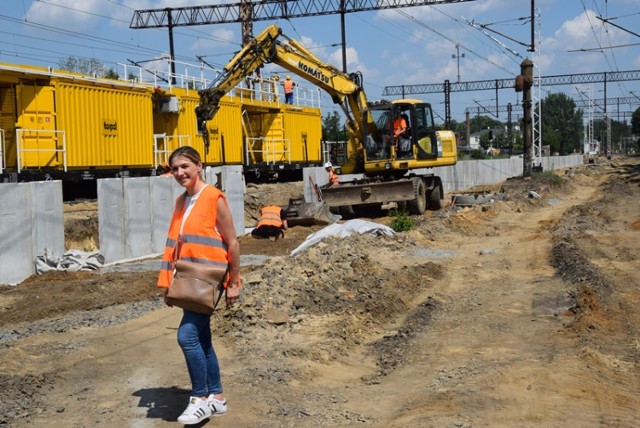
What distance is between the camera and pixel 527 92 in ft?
124

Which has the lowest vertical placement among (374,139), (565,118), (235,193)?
(235,193)

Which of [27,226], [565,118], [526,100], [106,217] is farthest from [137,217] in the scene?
[565,118]

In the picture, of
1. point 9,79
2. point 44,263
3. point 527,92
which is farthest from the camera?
point 527,92

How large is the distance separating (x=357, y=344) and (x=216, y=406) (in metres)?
3.25

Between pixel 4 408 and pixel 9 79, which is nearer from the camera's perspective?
pixel 4 408

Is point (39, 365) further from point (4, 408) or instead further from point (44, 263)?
point (44, 263)

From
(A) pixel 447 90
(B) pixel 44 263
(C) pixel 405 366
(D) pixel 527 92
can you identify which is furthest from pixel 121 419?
(A) pixel 447 90

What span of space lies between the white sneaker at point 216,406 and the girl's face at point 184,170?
151cm

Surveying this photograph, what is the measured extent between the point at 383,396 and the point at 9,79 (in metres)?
18.1

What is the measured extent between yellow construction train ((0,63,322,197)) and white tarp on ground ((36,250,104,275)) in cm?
581

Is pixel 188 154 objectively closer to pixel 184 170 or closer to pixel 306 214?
pixel 184 170

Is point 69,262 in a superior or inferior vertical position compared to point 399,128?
inferior

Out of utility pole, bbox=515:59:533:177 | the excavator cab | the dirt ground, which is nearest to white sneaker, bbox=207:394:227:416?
the dirt ground

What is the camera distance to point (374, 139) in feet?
80.9
